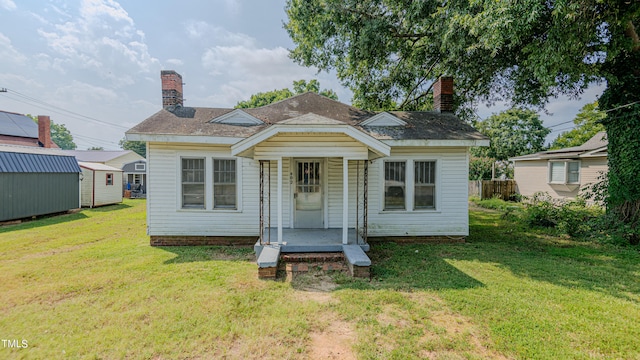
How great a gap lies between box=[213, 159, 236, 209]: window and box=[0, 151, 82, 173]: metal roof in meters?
9.64

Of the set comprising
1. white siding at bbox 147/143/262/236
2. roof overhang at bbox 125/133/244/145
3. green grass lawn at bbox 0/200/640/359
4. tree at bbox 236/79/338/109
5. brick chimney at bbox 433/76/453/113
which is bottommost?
green grass lawn at bbox 0/200/640/359

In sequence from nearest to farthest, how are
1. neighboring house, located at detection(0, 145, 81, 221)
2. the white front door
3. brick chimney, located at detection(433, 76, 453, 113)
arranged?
the white front door, brick chimney, located at detection(433, 76, 453, 113), neighboring house, located at detection(0, 145, 81, 221)

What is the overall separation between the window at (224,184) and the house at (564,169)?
1632 cm

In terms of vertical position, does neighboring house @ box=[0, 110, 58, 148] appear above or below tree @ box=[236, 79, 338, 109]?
below

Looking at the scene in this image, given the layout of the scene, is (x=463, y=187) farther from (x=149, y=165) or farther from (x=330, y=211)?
(x=149, y=165)

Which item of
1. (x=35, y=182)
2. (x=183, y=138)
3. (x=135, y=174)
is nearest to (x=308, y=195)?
(x=183, y=138)

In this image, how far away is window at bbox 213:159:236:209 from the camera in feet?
25.0

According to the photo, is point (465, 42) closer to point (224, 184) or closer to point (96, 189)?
point (224, 184)

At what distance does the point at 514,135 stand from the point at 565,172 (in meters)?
15.2

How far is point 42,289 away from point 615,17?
13.6 metres

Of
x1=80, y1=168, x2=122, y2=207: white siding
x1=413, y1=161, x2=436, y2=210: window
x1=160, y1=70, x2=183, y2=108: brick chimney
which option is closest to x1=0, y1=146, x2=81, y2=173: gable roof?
x1=80, y1=168, x2=122, y2=207: white siding

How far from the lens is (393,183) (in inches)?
313

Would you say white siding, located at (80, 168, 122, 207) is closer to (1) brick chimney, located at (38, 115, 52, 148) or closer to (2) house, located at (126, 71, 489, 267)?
(1) brick chimney, located at (38, 115, 52, 148)

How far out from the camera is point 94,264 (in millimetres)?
5887
